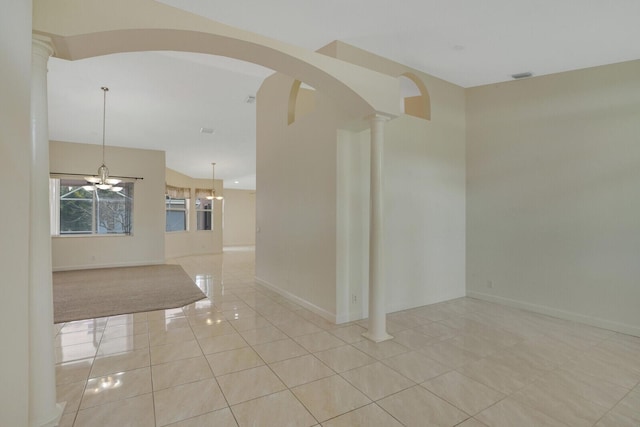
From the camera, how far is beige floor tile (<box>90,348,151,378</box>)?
2545mm

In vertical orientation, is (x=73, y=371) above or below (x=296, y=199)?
below

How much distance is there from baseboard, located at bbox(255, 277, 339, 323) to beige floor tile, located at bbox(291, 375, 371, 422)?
51.2 inches

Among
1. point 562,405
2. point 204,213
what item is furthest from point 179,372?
point 204,213

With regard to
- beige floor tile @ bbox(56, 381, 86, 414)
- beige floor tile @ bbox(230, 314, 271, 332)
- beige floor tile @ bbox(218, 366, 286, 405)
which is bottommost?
beige floor tile @ bbox(230, 314, 271, 332)

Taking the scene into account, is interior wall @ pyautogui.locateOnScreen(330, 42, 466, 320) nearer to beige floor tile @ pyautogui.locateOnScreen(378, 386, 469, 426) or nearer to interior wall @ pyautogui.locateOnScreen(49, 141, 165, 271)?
beige floor tile @ pyautogui.locateOnScreen(378, 386, 469, 426)

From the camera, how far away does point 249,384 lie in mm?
2324

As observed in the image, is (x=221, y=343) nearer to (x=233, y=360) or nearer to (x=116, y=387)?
(x=233, y=360)

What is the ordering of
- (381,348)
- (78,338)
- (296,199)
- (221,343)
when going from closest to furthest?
(381,348)
(221,343)
(78,338)
(296,199)

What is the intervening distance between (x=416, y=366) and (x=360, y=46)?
3506 millimetres

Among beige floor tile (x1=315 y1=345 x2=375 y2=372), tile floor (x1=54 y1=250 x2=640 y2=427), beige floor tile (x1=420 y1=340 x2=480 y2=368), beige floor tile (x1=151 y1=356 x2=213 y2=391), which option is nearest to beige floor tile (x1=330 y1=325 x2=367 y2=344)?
tile floor (x1=54 y1=250 x2=640 y2=427)

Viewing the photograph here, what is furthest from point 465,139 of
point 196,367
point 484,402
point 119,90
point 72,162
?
point 72,162

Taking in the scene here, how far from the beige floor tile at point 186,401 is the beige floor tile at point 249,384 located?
0.21ft

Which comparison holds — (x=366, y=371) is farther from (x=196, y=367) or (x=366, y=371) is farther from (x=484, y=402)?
(x=196, y=367)

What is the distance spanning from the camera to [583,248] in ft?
12.1
